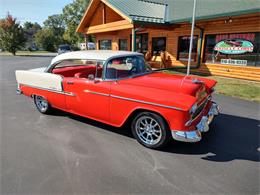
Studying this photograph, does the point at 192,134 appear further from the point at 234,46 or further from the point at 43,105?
the point at 234,46

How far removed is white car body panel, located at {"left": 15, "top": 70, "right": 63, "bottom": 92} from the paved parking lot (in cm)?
88

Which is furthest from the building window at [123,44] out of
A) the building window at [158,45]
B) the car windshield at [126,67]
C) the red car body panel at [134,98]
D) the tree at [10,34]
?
the tree at [10,34]

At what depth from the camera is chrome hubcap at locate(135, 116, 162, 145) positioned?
3475mm

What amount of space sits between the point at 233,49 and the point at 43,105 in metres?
9.51

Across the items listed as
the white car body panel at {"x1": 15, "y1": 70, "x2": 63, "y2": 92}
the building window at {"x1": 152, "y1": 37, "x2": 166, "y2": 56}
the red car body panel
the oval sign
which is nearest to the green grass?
the oval sign

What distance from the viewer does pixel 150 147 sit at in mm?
3564

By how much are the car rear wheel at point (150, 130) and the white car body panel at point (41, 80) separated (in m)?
2.09

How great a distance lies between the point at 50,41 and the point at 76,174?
59.4 m

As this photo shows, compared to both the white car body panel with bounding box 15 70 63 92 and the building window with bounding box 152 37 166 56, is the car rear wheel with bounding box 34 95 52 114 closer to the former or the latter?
the white car body panel with bounding box 15 70 63 92

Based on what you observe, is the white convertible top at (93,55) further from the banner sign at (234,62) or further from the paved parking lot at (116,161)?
the banner sign at (234,62)

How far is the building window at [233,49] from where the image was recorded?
949 centimetres

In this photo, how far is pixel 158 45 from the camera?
14336mm

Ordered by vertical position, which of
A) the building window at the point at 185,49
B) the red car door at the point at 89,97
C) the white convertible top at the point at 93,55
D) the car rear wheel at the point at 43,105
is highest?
the building window at the point at 185,49

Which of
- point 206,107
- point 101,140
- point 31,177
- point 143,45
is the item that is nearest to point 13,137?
point 31,177
